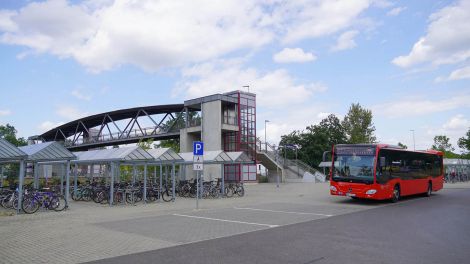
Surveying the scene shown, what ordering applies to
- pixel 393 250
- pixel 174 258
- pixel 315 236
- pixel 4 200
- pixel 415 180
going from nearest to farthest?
pixel 174 258
pixel 393 250
pixel 315 236
pixel 4 200
pixel 415 180

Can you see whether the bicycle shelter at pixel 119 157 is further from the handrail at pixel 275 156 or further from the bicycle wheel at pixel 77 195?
the handrail at pixel 275 156

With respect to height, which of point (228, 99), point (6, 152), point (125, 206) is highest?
point (228, 99)

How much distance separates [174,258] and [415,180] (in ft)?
57.0

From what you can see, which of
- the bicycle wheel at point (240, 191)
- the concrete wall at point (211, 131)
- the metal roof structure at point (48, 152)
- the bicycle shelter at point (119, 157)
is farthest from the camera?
the concrete wall at point (211, 131)

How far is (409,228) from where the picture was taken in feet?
34.9

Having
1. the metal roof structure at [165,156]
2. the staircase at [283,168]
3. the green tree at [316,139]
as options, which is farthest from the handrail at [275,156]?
the metal roof structure at [165,156]

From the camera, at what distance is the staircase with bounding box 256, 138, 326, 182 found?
151ft

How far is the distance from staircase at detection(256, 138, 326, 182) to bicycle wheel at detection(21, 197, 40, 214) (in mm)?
31342

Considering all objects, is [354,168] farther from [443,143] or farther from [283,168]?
[443,143]

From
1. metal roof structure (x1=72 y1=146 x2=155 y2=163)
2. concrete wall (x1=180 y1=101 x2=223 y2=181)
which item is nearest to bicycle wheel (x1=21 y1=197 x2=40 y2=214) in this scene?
metal roof structure (x1=72 y1=146 x2=155 y2=163)

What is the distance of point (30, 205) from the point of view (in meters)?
14.9

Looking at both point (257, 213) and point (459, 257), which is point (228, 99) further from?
point (459, 257)

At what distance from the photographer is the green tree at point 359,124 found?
166ft

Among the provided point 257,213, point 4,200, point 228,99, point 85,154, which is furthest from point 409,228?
point 228,99
